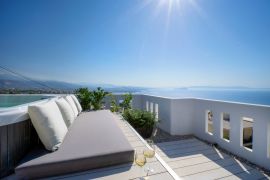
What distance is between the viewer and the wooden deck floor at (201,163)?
2.26 meters

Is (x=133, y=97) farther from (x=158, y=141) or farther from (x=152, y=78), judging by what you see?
(x=152, y=78)

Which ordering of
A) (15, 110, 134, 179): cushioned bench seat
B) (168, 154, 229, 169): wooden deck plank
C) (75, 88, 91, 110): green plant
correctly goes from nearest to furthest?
1. (15, 110, 134, 179): cushioned bench seat
2. (168, 154, 229, 169): wooden deck plank
3. (75, 88, 91, 110): green plant

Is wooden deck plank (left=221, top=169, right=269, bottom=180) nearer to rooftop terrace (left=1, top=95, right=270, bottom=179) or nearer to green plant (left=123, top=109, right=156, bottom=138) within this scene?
rooftop terrace (left=1, top=95, right=270, bottom=179)

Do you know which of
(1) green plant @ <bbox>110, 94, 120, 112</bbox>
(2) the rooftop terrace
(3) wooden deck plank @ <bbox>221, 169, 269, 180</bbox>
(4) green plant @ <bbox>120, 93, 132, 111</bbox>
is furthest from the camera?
(4) green plant @ <bbox>120, 93, 132, 111</bbox>

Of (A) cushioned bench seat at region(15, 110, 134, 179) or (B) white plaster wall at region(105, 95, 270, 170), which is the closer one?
(A) cushioned bench seat at region(15, 110, 134, 179)

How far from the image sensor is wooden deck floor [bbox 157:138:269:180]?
7.41 feet

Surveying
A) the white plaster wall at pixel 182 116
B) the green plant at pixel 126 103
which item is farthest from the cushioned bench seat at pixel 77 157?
the green plant at pixel 126 103

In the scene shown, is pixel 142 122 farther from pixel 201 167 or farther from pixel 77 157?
pixel 77 157

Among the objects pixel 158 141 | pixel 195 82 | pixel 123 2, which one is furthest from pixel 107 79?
pixel 195 82

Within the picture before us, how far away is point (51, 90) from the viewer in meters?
5.79

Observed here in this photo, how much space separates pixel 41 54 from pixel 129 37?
3.90 metres

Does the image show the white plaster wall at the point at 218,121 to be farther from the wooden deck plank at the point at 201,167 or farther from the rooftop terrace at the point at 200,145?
the wooden deck plank at the point at 201,167

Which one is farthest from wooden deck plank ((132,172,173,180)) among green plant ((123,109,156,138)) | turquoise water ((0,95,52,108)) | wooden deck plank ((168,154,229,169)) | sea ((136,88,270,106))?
turquoise water ((0,95,52,108))

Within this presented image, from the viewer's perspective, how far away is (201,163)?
8.53ft
